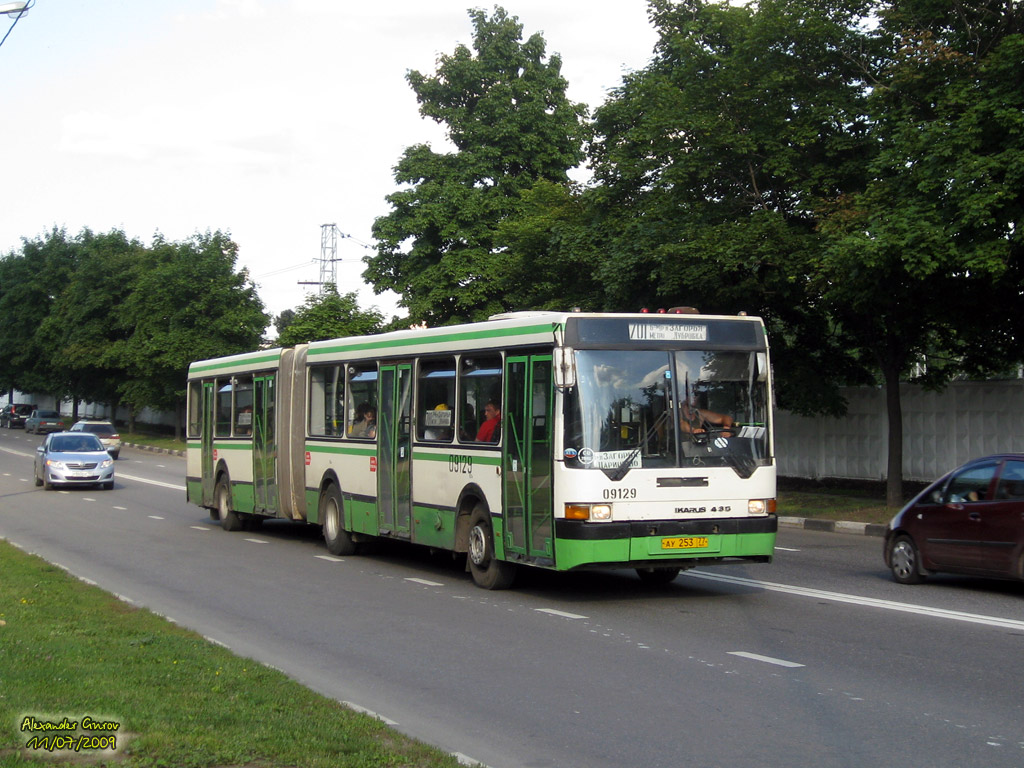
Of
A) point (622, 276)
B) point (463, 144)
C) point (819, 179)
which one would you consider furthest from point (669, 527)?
point (463, 144)

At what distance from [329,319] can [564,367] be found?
31.6 meters

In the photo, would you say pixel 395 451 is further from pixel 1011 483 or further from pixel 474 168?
pixel 474 168

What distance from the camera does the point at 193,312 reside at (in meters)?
58.7

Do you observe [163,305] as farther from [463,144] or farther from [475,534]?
[475,534]

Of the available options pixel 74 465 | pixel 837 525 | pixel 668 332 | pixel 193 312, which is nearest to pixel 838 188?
pixel 837 525

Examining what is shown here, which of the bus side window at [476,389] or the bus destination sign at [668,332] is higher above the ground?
the bus destination sign at [668,332]

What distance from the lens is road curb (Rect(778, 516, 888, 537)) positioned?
1973 cm

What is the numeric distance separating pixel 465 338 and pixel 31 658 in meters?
6.53

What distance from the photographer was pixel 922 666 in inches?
335

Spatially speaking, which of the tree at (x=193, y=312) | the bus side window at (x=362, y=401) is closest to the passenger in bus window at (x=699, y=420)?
the bus side window at (x=362, y=401)

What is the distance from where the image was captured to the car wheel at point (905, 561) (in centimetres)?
1288

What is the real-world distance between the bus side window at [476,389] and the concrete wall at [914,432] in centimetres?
1349

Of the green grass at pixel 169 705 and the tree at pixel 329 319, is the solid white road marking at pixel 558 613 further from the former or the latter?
the tree at pixel 329 319

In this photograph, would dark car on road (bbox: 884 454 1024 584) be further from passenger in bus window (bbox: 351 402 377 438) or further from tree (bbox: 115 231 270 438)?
tree (bbox: 115 231 270 438)
